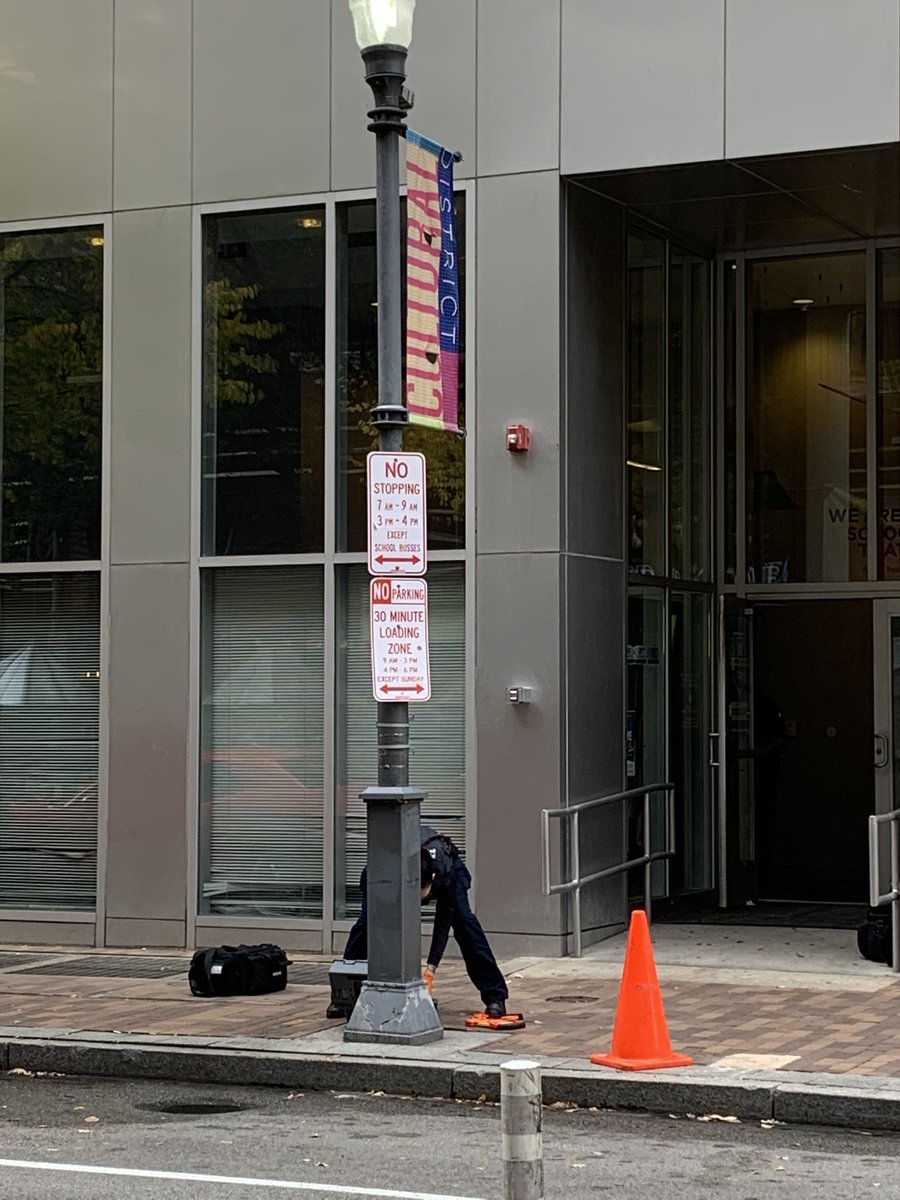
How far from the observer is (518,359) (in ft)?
45.2

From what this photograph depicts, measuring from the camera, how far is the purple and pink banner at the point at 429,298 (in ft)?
36.3

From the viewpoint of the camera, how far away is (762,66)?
13.1 metres

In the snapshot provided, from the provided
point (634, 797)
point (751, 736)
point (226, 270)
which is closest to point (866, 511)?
point (751, 736)

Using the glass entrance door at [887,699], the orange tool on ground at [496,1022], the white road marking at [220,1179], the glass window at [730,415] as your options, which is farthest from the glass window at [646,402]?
the white road marking at [220,1179]

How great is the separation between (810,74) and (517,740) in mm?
5019

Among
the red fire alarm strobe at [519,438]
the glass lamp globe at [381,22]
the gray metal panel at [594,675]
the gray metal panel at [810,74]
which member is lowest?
the gray metal panel at [594,675]

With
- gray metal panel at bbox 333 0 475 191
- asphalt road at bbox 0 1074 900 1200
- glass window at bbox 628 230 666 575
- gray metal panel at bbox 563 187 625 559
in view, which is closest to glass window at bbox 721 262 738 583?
glass window at bbox 628 230 666 575

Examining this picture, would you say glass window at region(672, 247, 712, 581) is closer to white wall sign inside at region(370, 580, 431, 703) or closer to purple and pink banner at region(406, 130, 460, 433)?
purple and pink banner at region(406, 130, 460, 433)

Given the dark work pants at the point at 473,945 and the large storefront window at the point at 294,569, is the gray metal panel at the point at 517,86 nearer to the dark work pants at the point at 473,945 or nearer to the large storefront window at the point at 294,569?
the large storefront window at the point at 294,569

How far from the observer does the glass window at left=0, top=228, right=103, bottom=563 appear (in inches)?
596

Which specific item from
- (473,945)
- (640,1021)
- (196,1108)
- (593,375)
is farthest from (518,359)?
(196,1108)

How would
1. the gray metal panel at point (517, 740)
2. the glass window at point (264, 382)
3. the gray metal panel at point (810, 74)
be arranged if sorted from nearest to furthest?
the gray metal panel at point (810, 74) < the gray metal panel at point (517, 740) < the glass window at point (264, 382)

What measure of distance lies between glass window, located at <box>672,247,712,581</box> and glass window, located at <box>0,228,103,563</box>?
4700 millimetres

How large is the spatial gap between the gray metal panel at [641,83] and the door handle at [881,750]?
5.44m
